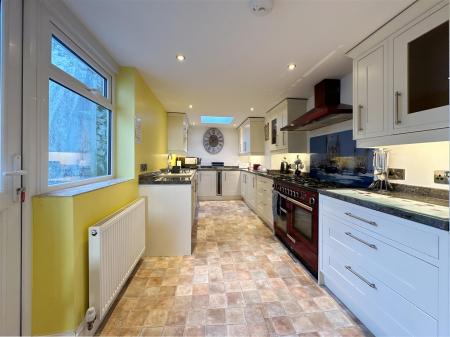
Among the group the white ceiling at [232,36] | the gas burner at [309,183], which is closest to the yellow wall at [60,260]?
the white ceiling at [232,36]

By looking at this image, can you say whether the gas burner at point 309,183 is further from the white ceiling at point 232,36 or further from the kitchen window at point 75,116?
the kitchen window at point 75,116

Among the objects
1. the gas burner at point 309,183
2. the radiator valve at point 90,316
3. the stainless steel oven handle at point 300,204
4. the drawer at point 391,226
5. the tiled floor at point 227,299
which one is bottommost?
the tiled floor at point 227,299

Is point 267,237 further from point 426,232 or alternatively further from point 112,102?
point 112,102

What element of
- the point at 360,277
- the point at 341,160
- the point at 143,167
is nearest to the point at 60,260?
the point at 143,167

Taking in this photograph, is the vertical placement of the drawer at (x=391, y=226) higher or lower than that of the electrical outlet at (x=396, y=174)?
lower

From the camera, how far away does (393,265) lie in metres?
1.23

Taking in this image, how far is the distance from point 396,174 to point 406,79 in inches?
32.0

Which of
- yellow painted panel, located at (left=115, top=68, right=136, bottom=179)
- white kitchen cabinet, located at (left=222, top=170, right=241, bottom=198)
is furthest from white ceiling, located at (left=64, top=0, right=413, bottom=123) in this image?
white kitchen cabinet, located at (left=222, top=170, right=241, bottom=198)

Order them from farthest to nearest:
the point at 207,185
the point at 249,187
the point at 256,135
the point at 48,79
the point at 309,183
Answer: the point at 207,185 < the point at 256,135 < the point at 249,187 < the point at 309,183 < the point at 48,79

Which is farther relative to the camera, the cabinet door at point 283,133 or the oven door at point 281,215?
the cabinet door at point 283,133

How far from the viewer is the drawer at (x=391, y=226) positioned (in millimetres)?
1048

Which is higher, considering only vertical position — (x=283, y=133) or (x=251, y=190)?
(x=283, y=133)

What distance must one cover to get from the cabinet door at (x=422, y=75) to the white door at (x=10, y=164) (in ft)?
7.86

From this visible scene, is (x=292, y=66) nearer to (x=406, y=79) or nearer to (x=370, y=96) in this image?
(x=370, y=96)
